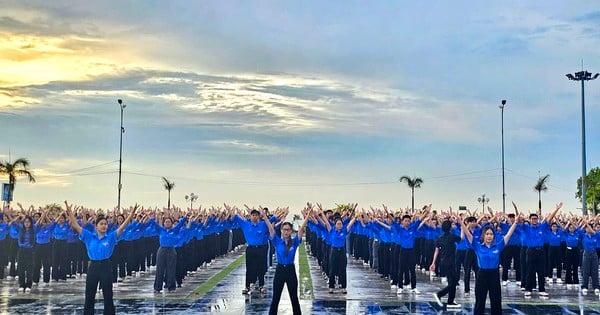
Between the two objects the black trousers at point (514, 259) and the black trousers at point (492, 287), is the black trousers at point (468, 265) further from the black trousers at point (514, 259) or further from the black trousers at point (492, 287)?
the black trousers at point (492, 287)

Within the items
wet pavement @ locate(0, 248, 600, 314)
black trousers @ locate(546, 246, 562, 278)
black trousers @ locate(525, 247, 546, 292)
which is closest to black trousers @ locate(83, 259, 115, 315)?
wet pavement @ locate(0, 248, 600, 314)

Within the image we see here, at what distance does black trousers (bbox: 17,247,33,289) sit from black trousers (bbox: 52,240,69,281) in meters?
1.63

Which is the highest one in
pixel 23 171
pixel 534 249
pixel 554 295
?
pixel 23 171

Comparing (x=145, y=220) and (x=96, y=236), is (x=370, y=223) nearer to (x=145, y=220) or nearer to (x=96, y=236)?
(x=145, y=220)

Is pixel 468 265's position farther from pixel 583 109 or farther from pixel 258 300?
pixel 583 109

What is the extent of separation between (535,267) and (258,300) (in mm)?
7106

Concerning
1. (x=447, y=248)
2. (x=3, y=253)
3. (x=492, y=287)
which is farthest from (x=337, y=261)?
(x=3, y=253)

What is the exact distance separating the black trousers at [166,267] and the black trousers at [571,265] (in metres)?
10.8

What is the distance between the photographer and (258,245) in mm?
17672

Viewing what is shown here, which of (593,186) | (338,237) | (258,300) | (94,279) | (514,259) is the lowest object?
Answer: (258,300)

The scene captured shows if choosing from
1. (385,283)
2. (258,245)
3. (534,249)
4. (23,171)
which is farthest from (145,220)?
(23,171)

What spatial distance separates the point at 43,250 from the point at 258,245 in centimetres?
669

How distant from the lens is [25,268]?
19.0m

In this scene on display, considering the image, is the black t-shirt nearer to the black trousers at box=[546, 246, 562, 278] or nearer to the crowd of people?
the crowd of people
